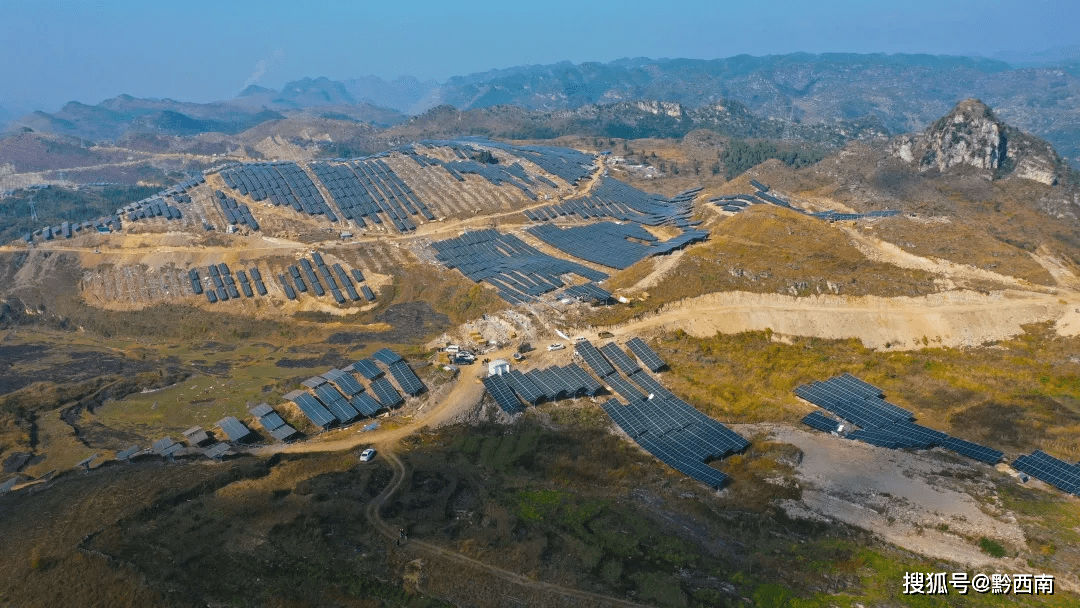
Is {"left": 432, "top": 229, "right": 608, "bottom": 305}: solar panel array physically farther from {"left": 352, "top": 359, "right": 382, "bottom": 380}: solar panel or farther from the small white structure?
{"left": 352, "top": 359, "right": 382, "bottom": 380}: solar panel

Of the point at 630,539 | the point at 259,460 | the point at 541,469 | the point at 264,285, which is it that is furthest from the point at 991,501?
the point at 264,285

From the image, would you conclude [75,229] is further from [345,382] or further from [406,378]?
[406,378]

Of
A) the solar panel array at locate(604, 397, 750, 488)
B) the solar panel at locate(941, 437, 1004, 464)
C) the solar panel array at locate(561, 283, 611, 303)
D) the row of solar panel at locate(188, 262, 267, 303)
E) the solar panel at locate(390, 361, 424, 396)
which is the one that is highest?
the row of solar panel at locate(188, 262, 267, 303)

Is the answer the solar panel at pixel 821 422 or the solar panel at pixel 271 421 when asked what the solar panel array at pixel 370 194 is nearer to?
the solar panel at pixel 271 421

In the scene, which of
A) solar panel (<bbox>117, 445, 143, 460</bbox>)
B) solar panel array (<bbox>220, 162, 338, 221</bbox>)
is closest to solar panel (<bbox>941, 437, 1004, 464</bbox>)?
solar panel (<bbox>117, 445, 143, 460</bbox>)

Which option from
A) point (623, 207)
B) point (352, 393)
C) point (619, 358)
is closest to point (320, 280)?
point (352, 393)

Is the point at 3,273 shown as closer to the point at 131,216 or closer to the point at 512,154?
the point at 131,216

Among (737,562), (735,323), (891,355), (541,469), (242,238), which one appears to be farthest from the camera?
(242,238)
